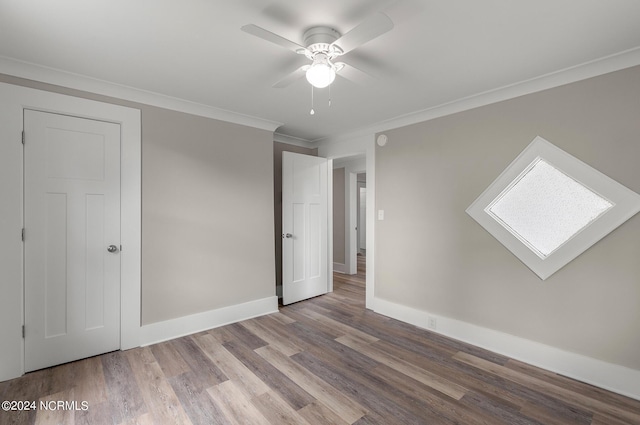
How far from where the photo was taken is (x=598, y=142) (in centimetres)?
222

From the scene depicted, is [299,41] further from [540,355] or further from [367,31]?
[540,355]

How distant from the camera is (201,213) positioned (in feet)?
10.5

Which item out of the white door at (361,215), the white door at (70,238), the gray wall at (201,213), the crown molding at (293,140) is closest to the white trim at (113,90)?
the gray wall at (201,213)

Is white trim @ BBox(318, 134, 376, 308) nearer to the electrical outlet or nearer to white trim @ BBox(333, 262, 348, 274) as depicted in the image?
the electrical outlet

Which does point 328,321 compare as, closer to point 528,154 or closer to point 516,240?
point 516,240

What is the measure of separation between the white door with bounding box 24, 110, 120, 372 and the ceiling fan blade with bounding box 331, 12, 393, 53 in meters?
2.33

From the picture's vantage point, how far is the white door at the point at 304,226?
405 centimetres

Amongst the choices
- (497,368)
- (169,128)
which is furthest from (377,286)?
(169,128)

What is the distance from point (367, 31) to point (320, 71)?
14.3 inches

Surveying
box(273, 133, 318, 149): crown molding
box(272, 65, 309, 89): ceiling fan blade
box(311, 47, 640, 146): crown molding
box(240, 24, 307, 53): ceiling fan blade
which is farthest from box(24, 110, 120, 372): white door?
box(311, 47, 640, 146): crown molding

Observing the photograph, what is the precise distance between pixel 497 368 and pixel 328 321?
1.75 meters

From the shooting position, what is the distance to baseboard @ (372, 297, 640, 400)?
210cm

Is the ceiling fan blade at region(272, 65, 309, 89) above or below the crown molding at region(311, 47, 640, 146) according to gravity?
below

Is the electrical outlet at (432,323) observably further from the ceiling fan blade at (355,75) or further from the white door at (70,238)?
the white door at (70,238)
